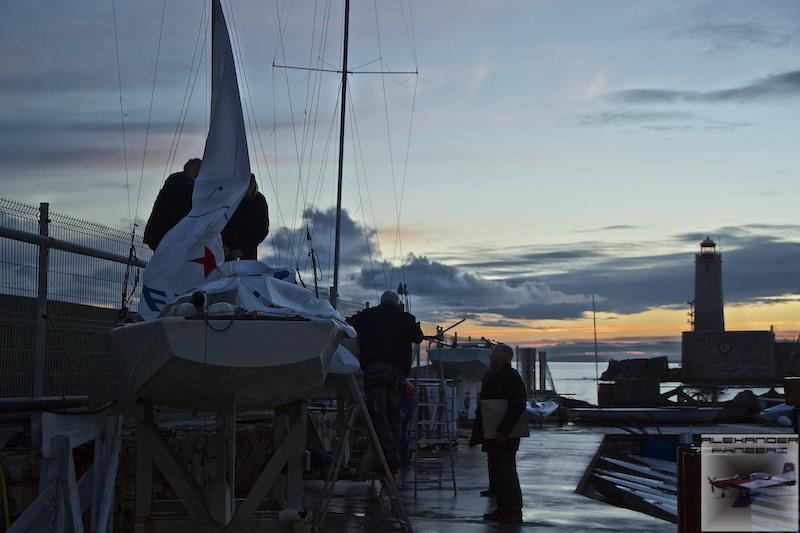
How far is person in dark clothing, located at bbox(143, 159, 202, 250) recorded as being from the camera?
10.4m

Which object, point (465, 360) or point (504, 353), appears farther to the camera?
point (465, 360)

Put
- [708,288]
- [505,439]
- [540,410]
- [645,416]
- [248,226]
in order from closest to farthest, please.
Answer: [248,226], [505,439], [540,410], [645,416], [708,288]

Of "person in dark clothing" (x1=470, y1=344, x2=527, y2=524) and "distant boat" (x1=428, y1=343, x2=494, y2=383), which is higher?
"distant boat" (x1=428, y1=343, x2=494, y2=383)

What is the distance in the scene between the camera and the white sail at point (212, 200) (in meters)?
9.35

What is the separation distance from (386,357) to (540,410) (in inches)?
757

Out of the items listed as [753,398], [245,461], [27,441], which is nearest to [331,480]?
[245,461]

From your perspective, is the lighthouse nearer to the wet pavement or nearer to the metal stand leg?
the wet pavement

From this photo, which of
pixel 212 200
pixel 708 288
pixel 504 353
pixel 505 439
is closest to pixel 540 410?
pixel 504 353

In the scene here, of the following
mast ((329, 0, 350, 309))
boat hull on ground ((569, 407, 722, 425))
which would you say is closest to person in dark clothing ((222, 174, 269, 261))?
mast ((329, 0, 350, 309))

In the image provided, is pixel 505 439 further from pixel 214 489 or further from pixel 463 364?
pixel 463 364

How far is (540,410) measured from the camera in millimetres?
31422

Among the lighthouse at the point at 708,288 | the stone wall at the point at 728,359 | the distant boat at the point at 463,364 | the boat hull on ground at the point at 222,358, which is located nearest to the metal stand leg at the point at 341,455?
the boat hull on ground at the point at 222,358

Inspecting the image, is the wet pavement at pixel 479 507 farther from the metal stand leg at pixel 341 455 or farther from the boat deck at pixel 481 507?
the metal stand leg at pixel 341 455

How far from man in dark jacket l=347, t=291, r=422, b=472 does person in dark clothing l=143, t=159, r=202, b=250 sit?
3237 millimetres
